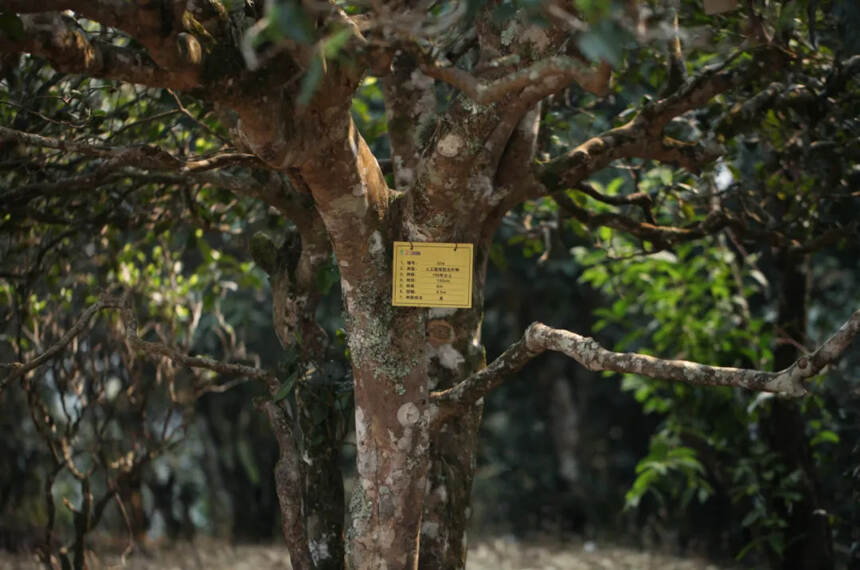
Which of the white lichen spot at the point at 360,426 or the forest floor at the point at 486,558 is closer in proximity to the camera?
the white lichen spot at the point at 360,426

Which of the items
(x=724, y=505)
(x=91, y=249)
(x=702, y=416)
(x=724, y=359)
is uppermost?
(x=91, y=249)

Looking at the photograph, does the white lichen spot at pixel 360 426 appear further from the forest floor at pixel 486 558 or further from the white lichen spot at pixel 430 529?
the forest floor at pixel 486 558

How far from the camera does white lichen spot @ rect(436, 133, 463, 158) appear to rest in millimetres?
2359

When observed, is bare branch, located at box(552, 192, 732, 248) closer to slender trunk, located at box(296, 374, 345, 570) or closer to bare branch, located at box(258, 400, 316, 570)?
slender trunk, located at box(296, 374, 345, 570)

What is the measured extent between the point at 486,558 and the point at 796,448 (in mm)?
2342

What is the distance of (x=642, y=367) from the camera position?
6.98 ft

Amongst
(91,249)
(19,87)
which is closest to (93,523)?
(91,249)

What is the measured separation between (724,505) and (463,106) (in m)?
4.84

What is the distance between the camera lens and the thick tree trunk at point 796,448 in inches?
171

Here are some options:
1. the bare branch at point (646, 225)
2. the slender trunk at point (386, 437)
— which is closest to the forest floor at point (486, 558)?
the bare branch at point (646, 225)

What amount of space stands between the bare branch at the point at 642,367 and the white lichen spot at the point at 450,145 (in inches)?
21.2

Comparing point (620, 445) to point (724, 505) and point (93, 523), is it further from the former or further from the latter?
point (93, 523)

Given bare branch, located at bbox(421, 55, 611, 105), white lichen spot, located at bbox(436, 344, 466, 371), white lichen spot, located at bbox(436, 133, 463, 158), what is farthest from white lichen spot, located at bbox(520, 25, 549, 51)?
white lichen spot, located at bbox(436, 344, 466, 371)

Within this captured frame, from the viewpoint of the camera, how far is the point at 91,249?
488 cm
